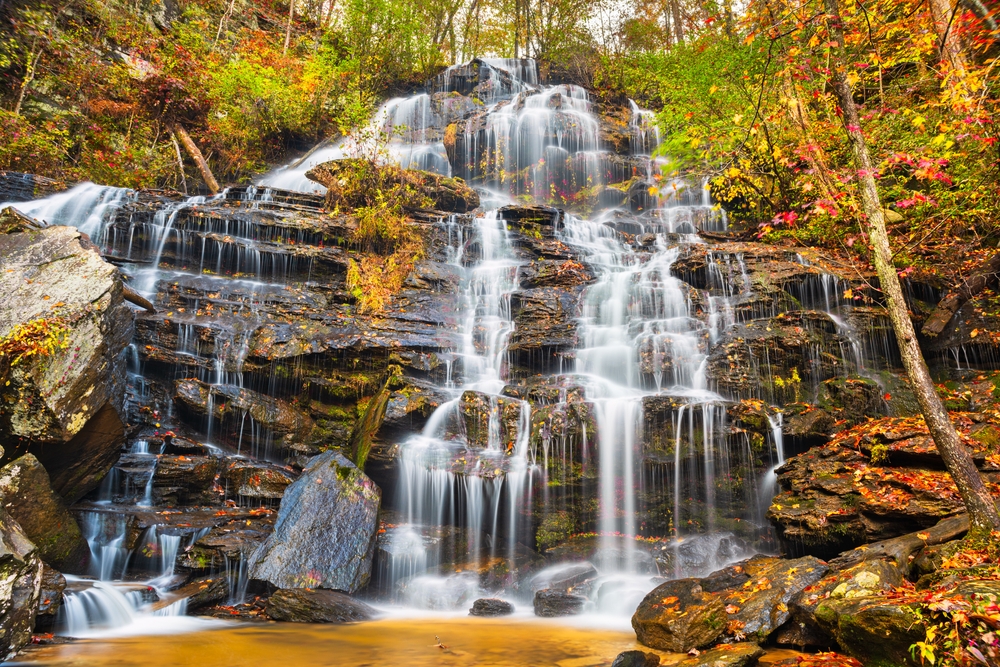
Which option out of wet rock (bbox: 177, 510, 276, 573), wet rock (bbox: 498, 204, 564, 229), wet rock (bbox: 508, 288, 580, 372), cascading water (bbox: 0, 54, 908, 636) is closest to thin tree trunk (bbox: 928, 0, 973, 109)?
cascading water (bbox: 0, 54, 908, 636)

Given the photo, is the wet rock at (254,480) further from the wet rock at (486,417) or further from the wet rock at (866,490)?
the wet rock at (866,490)

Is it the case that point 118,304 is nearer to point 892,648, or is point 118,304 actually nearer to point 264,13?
point 892,648

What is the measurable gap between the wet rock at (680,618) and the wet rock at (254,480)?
5.99 metres

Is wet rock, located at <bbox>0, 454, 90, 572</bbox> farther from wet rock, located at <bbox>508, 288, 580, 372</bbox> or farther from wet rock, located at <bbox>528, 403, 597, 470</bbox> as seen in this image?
wet rock, located at <bbox>508, 288, 580, 372</bbox>

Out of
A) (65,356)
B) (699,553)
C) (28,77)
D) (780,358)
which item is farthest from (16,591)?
(28,77)

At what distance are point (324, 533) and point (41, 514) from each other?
3356 millimetres

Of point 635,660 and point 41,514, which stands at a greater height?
point 41,514

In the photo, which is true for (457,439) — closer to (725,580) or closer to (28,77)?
(725,580)

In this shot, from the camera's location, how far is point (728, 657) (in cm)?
400

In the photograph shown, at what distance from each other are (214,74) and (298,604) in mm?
19951

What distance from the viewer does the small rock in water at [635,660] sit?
4.28 metres

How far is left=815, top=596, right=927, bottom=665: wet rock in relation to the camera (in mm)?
3186

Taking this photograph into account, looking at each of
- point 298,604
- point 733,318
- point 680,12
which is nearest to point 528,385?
point 733,318

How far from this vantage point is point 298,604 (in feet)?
19.6
